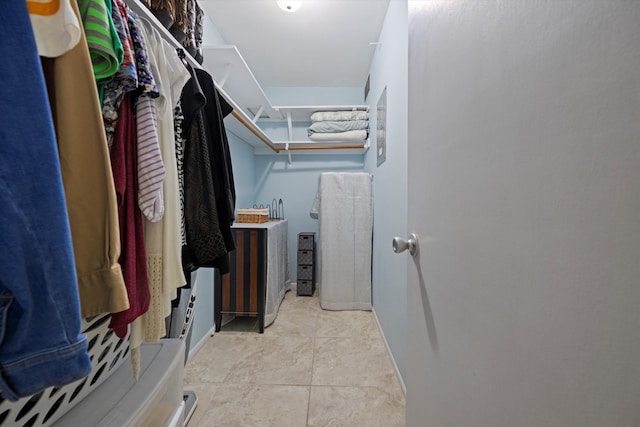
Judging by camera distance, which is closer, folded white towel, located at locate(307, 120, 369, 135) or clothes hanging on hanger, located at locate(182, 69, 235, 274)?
clothes hanging on hanger, located at locate(182, 69, 235, 274)

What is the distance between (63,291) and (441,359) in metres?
0.71

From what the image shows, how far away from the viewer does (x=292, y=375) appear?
1.55m

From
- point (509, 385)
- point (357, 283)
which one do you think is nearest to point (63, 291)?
point (509, 385)

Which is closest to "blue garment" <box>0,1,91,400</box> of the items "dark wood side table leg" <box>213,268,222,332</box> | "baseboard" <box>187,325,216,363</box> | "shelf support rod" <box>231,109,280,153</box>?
"shelf support rod" <box>231,109,280,153</box>

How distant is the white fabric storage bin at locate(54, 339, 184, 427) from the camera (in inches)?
23.8

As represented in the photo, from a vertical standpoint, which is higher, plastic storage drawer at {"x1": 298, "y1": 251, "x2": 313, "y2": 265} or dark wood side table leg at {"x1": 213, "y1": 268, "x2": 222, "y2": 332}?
plastic storage drawer at {"x1": 298, "y1": 251, "x2": 313, "y2": 265}

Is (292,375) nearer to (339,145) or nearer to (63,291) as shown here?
(63,291)

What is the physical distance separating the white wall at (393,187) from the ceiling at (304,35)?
7.6 inches

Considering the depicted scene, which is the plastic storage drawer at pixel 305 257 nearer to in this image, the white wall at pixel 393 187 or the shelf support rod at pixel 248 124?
the white wall at pixel 393 187

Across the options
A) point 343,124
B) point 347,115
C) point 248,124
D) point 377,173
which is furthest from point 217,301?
point 347,115

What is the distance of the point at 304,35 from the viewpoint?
6.91ft

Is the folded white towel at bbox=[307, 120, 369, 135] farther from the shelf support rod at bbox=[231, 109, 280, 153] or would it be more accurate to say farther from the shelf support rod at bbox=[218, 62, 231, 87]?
the shelf support rod at bbox=[218, 62, 231, 87]

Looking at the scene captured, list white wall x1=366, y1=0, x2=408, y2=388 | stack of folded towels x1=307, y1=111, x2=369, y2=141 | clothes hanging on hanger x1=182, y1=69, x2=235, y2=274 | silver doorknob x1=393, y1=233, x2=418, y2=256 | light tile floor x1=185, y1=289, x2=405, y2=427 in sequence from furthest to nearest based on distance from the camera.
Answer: stack of folded towels x1=307, y1=111, x2=369, y2=141 → white wall x1=366, y1=0, x2=408, y2=388 → light tile floor x1=185, y1=289, x2=405, y2=427 → clothes hanging on hanger x1=182, y1=69, x2=235, y2=274 → silver doorknob x1=393, y1=233, x2=418, y2=256

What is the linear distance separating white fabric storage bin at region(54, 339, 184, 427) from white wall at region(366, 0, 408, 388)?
1121 millimetres
